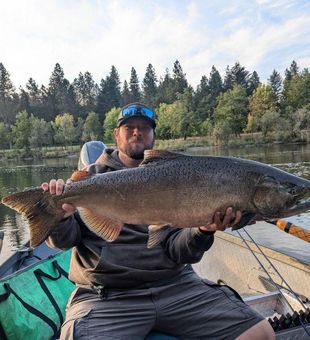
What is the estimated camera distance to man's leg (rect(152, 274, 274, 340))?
127 inches

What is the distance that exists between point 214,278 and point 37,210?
4.27 m

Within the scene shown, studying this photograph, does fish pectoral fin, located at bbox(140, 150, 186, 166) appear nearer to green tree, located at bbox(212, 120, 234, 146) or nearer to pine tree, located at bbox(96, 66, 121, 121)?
green tree, located at bbox(212, 120, 234, 146)

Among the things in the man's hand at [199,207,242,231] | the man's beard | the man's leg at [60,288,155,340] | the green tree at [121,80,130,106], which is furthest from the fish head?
the green tree at [121,80,130,106]

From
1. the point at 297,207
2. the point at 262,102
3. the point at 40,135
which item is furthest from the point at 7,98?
the point at 297,207

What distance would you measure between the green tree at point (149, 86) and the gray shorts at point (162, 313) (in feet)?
342

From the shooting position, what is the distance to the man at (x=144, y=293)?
10.3 feet

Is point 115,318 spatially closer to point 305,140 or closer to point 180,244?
point 180,244

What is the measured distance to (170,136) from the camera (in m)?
83.4

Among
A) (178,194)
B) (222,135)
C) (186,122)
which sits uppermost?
(186,122)

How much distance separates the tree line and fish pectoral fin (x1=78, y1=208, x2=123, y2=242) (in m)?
61.4

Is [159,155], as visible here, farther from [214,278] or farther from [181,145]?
[181,145]

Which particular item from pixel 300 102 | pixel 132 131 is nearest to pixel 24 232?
pixel 132 131

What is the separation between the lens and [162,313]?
10.8ft

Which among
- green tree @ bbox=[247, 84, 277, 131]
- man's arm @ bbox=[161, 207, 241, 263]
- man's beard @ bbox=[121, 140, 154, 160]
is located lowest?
man's arm @ bbox=[161, 207, 241, 263]
